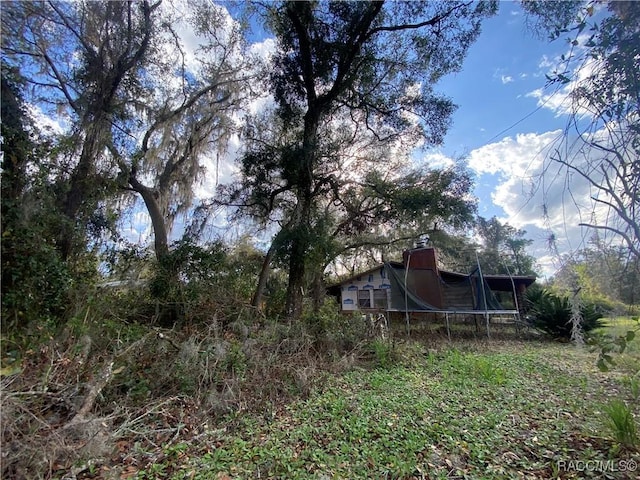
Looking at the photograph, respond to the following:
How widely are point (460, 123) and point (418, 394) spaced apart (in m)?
6.40

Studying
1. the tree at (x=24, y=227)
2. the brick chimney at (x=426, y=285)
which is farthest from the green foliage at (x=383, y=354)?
the tree at (x=24, y=227)

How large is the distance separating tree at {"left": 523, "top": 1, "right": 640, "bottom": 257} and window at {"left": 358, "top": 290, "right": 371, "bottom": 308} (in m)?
11.7

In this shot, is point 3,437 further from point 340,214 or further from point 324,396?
point 340,214

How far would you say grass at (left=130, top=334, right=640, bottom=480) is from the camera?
77.6 inches

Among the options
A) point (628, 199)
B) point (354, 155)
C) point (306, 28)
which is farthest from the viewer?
point (354, 155)

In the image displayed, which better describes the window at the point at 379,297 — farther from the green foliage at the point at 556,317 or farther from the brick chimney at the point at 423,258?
the green foliage at the point at 556,317

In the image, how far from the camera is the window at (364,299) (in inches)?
516

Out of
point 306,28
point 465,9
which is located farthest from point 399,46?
point 306,28

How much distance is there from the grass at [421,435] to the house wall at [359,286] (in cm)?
923

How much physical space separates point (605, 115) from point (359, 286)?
12098 mm

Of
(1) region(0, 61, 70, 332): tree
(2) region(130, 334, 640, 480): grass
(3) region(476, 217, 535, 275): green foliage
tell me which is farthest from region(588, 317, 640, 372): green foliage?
(3) region(476, 217, 535, 275): green foliage

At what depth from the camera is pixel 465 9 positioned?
5.63 m

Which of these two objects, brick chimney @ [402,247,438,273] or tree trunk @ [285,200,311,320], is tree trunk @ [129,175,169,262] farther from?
brick chimney @ [402,247,438,273]

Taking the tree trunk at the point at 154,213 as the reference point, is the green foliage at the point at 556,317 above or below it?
below
